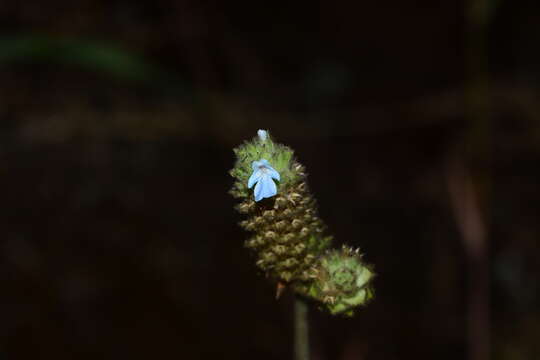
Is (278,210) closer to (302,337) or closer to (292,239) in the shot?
(292,239)

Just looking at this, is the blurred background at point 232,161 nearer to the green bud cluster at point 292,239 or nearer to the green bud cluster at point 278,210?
the green bud cluster at point 292,239

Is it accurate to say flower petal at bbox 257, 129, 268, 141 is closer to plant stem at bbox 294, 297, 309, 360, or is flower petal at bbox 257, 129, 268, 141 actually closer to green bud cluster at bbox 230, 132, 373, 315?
green bud cluster at bbox 230, 132, 373, 315

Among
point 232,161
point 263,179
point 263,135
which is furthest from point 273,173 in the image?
point 232,161

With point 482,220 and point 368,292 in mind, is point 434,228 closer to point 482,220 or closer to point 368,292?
point 482,220

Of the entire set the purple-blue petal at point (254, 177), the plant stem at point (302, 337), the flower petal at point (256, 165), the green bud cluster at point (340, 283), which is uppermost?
the flower petal at point (256, 165)

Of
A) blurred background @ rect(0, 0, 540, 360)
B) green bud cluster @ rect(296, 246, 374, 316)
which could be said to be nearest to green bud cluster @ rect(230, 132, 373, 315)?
green bud cluster @ rect(296, 246, 374, 316)

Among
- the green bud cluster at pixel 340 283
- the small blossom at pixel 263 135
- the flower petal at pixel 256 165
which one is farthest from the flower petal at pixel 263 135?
the green bud cluster at pixel 340 283

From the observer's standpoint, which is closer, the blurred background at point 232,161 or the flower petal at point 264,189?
the flower petal at point 264,189

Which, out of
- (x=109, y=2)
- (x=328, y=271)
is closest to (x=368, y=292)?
(x=328, y=271)

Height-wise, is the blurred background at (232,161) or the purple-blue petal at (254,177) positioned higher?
the blurred background at (232,161)
